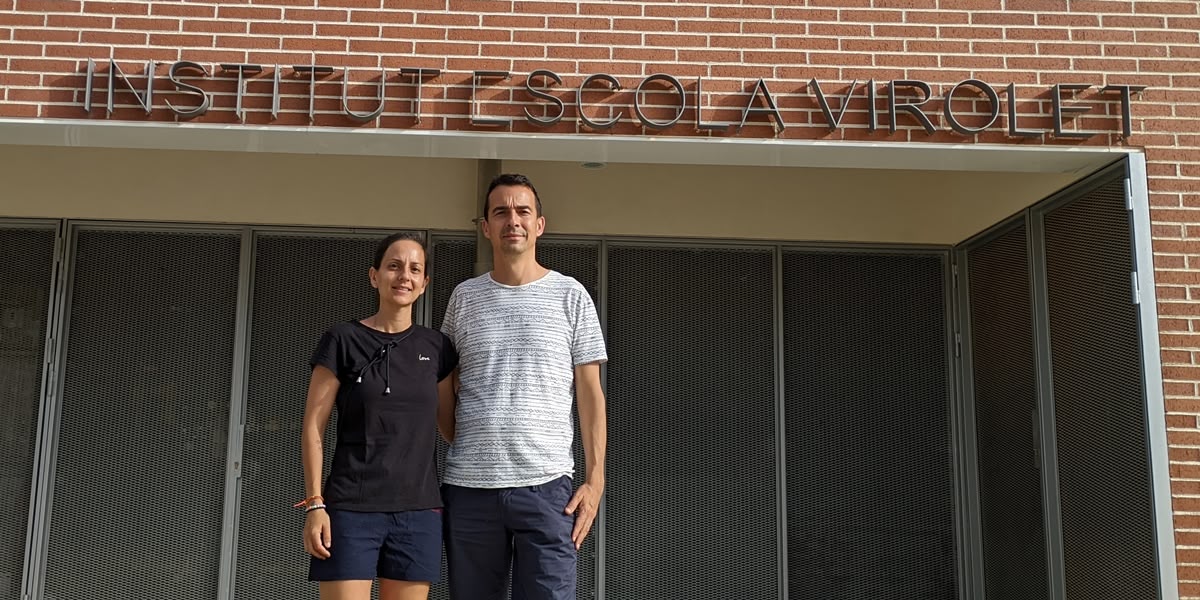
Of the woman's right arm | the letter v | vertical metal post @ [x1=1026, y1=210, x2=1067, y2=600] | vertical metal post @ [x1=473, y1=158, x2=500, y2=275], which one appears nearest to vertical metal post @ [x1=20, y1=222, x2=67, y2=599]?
vertical metal post @ [x1=473, y1=158, x2=500, y2=275]

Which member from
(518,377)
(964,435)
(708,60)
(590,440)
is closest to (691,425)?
(964,435)

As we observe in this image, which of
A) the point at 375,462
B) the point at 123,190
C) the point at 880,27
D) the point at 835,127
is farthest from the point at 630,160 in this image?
the point at 123,190

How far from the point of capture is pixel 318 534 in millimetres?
3285

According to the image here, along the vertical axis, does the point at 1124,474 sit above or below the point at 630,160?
A: below

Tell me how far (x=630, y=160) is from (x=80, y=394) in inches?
158

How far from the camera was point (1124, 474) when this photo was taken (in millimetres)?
4988

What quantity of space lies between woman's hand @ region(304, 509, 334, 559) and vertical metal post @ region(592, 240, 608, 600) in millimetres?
3511

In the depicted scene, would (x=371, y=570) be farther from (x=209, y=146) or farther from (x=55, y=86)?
(x=55, y=86)

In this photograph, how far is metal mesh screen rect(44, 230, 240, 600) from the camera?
6598 mm

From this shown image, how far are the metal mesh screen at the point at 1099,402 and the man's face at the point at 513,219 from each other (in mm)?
3033

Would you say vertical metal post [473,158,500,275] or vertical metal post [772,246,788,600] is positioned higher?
vertical metal post [473,158,500,275]

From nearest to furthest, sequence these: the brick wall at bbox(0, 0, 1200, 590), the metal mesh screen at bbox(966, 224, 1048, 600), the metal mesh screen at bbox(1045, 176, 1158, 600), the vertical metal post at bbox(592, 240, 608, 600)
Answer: the brick wall at bbox(0, 0, 1200, 590) → the metal mesh screen at bbox(1045, 176, 1158, 600) → the metal mesh screen at bbox(966, 224, 1048, 600) → the vertical metal post at bbox(592, 240, 608, 600)

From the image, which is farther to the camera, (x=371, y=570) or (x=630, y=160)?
(x=630, y=160)

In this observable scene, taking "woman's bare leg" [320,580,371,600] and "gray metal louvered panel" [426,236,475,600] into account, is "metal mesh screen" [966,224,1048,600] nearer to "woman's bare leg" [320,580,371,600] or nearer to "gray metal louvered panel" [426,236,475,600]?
"gray metal louvered panel" [426,236,475,600]
